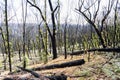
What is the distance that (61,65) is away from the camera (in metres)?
20.4

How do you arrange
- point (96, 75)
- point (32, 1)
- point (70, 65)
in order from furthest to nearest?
point (32, 1), point (70, 65), point (96, 75)

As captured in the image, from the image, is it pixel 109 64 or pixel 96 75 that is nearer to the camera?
pixel 96 75

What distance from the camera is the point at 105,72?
16.0 metres

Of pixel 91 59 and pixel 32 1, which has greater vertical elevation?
pixel 32 1

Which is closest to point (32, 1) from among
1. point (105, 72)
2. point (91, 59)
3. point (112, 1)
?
point (112, 1)

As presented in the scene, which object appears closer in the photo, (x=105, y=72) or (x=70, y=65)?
(x=105, y=72)

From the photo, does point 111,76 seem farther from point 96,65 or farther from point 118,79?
point 96,65

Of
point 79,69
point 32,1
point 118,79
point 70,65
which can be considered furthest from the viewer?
point 32,1

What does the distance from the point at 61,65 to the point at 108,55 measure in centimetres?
440

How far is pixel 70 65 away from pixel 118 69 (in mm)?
4858

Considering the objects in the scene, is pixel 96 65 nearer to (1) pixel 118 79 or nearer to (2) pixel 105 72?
(2) pixel 105 72

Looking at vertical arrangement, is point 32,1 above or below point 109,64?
above

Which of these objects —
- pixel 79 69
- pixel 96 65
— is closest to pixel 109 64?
pixel 96 65

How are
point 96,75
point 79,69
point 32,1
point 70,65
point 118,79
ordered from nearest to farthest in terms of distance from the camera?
point 118,79 < point 96,75 < point 79,69 < point 70,65 < point 32,1
